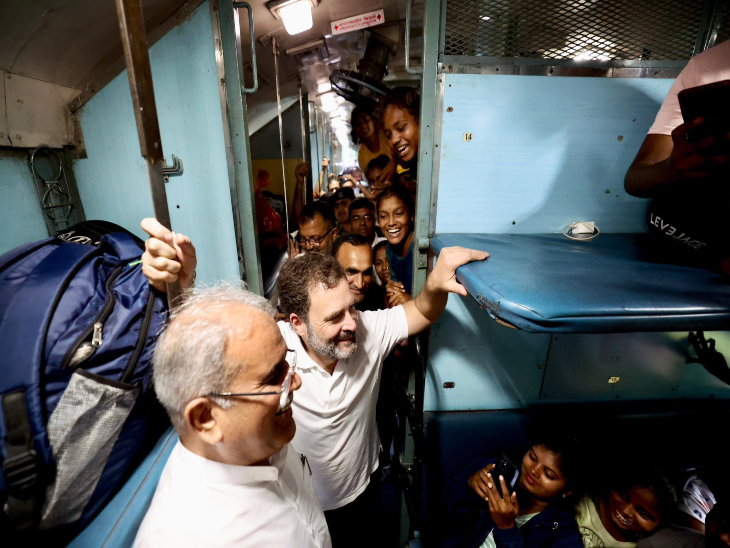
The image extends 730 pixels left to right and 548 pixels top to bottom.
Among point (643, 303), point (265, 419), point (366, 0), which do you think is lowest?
point (265, 419)

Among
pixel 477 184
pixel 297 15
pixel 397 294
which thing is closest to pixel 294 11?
pixel 297 15

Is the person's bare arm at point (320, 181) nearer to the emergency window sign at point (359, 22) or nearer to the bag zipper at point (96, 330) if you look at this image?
the emergency window sign at point (359, 22)

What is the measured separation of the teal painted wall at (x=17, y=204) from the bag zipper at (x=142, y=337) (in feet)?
3.92

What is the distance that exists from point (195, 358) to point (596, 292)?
1112mm

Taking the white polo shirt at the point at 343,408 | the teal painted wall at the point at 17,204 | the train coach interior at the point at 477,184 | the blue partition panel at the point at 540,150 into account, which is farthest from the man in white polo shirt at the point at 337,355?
the teal painted wall at the point at 17,204

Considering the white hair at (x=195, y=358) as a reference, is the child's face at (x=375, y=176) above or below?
above

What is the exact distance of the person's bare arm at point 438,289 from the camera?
120 centimetres

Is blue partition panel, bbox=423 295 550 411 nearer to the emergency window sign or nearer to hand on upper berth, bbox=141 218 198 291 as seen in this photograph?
hand on upper berth, bbox=141 218 198 291

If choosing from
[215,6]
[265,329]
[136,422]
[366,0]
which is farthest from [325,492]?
[366,0]

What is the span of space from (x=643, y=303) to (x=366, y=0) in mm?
3380

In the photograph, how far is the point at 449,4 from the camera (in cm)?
140

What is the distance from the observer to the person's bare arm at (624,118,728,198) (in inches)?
34.9

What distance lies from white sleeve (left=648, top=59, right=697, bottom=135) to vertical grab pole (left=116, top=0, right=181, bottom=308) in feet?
5.87

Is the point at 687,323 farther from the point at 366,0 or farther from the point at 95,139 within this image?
the point at 366,0
